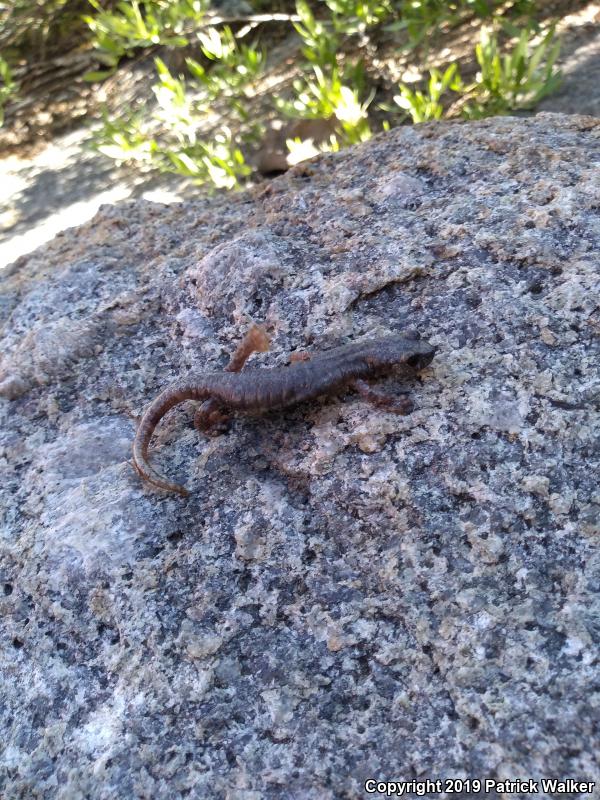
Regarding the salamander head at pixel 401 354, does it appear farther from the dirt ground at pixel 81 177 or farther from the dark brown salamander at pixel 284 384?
the dirt ground at pixel 81 177

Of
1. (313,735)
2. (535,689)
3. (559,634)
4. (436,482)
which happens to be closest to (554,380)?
(436,482)

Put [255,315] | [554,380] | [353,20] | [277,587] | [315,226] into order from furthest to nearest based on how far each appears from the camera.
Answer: [353,20] < [315,226] < [255,315] < [554,380] < [277,587]

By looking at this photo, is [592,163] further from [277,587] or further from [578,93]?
[578,93]

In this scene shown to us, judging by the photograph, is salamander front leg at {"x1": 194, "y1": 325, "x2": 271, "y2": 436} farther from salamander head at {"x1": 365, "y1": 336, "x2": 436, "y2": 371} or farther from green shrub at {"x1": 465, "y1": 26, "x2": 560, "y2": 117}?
green shrub at {"x1": 465, "y1": 26, "x2": 560, "y2": 117}

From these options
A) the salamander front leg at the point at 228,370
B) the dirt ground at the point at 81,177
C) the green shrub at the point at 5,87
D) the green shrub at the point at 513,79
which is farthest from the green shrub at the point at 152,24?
the salamander front leg at the point at 228,370

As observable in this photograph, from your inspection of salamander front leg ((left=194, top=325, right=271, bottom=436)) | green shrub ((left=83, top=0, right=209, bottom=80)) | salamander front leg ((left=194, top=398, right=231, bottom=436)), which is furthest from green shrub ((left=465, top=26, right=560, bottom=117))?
salamander front leg ((left=194, top=398, right=231, bottom=436))

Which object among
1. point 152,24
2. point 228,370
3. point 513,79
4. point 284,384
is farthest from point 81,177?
point 284,384
